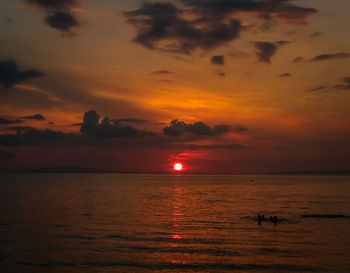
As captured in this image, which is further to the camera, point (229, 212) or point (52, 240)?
point (229, 212)

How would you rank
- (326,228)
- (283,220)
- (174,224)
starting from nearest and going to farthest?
(326,228)
(174,224)
(283,220)

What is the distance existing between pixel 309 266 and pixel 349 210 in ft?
179

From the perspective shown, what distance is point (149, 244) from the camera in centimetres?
4703

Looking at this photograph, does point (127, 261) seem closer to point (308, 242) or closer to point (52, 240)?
point (52, 240)

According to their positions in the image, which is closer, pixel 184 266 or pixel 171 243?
pixel 184 266

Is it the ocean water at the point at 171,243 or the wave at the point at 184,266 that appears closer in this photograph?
the wave at the point at 184,266

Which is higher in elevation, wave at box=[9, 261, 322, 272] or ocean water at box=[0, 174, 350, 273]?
ocean water at box=[0, 174, 350, 273]

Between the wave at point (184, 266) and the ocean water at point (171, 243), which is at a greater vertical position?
the ocean water at point (171, 243)

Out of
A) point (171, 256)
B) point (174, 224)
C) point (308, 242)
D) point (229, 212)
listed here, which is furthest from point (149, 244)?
point (229, 212)

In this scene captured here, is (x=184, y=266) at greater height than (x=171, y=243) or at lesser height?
lesser

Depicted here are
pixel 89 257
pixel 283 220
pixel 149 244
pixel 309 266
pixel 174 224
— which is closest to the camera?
pixel 309 266

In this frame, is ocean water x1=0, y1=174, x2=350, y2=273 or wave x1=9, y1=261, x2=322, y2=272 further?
ocean water x1=0, y1=174, x2=350, y2=273

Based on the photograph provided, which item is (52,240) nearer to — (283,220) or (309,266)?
(309,266)

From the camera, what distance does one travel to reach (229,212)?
266ft
